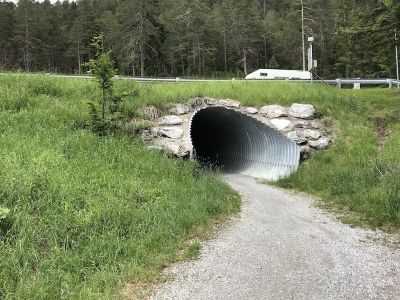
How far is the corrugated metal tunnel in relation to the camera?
644 inches

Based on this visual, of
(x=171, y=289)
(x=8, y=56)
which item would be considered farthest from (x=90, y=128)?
(x=8, y=56)

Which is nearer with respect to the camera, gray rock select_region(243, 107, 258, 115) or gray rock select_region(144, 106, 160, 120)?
gray rock select_region(144, 106, 160, 120)

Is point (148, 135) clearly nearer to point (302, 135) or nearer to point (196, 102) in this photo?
point (196, 102)

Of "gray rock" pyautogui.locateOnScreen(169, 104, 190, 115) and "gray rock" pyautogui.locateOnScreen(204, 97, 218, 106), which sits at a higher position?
"gray rock" pyautogui.locateOnScreen(204, 97, 218, 106)

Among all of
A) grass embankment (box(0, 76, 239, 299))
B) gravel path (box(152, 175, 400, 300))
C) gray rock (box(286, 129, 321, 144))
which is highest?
gray rock (box(286, 129, 321, 144))

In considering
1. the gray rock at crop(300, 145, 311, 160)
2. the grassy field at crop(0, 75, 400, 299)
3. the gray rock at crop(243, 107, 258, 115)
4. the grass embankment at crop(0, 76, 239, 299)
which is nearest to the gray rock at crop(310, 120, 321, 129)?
the grassy field at crop(0, 75, 400, 299)

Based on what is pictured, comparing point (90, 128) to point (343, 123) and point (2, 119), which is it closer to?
point (2, 119)

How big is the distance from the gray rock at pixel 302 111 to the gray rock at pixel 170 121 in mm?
4706

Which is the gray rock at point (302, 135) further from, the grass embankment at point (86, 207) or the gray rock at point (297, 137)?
the grass embankment at point (86, 207)

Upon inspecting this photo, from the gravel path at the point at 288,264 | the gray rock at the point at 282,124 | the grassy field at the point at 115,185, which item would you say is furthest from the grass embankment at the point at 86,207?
the gray rock at the point at 282,124

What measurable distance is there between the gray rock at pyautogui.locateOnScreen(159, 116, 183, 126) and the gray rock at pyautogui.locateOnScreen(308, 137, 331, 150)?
508 cm

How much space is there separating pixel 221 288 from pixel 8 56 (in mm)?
68173

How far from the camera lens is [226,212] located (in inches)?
407

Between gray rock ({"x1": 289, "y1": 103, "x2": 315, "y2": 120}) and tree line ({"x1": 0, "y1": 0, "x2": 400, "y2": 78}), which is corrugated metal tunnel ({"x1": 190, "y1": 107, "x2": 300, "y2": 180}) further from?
tree line ({"x1": 0, "y1": 0, "x2": 400, "y2": 78})
